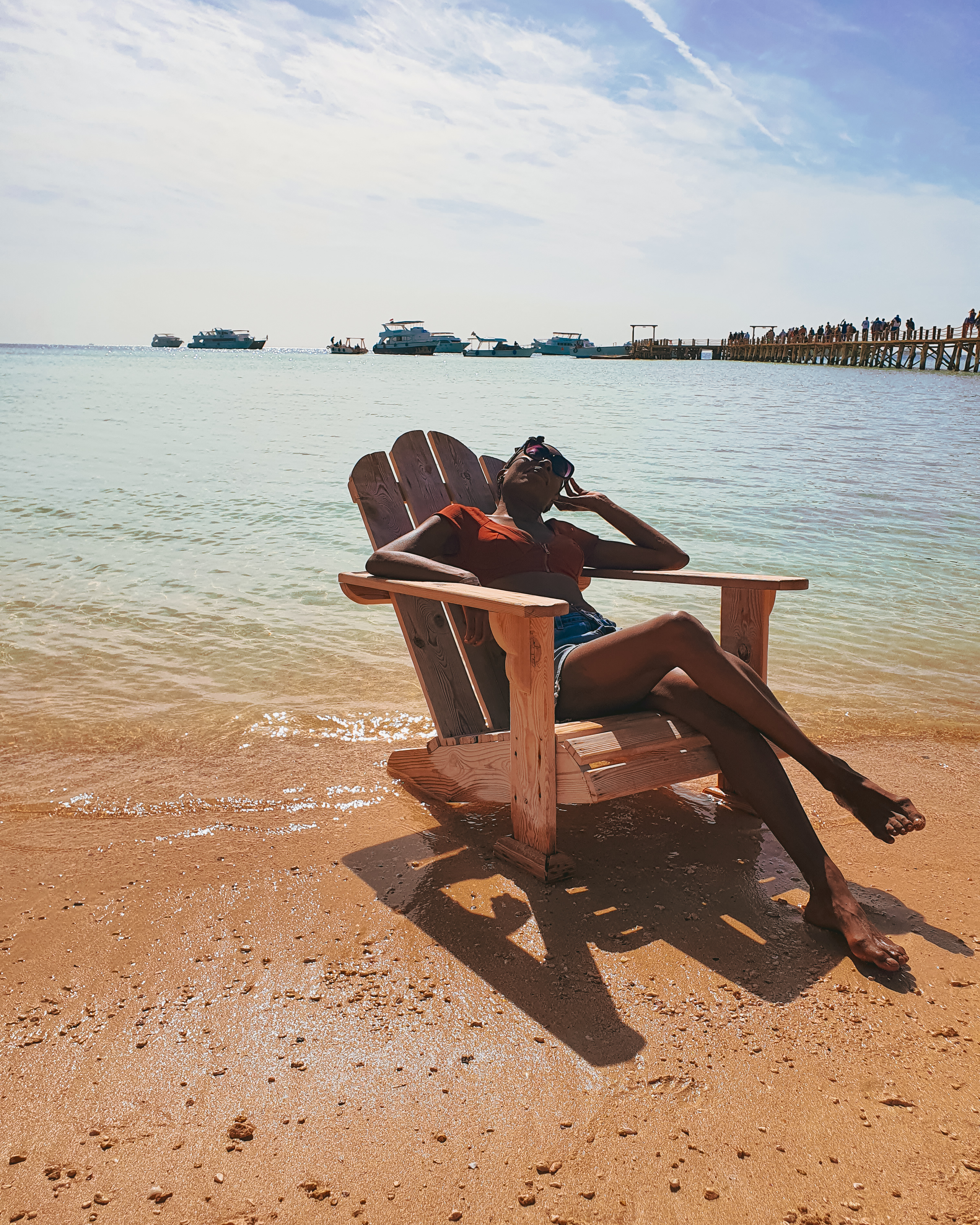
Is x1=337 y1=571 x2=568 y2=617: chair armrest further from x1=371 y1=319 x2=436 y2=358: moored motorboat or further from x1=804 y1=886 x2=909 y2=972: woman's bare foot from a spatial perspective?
x1=371 y1=319 x2=436 y2=358: moored motorboat

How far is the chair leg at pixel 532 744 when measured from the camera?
2.39 m

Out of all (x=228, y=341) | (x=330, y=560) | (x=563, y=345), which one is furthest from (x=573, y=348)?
(x=330, y=560)

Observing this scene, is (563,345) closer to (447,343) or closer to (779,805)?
(447,343)

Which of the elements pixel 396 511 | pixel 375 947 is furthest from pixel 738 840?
pixel 396 511

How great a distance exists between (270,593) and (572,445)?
1059cm

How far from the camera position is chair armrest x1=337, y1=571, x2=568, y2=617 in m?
2.24

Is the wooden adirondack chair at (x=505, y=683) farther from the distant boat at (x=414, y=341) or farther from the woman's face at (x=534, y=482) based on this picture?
the distant boat at (x=414, y=341)

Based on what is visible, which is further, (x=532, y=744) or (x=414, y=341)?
(x=414, y=341)

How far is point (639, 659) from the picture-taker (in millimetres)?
2576

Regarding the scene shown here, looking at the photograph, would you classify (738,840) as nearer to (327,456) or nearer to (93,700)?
(93,700)

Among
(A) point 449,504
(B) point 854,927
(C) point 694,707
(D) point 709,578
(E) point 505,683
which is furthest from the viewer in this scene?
(A) point 449,504

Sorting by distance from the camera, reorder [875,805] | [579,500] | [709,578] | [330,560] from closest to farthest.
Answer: [875,805] < [709,578] < [579,500] < [330,560]

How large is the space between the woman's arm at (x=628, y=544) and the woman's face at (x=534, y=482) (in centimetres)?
6

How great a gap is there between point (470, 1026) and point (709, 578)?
166 centimetres
